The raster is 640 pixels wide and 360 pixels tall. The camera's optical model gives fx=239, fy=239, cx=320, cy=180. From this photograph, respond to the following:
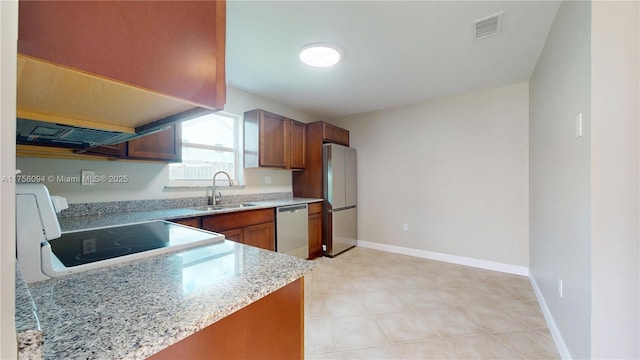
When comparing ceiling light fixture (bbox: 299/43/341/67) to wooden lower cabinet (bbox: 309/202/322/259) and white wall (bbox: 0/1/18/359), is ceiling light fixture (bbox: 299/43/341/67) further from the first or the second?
white wall (bbox: 0/1/18/359)

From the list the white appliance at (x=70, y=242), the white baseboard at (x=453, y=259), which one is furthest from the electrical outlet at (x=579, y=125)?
the white baseboard at (x=453, y=259)

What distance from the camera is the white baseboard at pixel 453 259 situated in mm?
3011

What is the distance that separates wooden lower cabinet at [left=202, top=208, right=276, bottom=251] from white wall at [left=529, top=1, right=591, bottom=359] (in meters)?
2.47

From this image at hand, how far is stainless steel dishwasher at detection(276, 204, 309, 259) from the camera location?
2912 mm

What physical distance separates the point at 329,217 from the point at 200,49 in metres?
3.24

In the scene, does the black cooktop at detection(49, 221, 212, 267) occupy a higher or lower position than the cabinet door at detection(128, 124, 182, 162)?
lower

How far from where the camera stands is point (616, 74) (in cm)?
113

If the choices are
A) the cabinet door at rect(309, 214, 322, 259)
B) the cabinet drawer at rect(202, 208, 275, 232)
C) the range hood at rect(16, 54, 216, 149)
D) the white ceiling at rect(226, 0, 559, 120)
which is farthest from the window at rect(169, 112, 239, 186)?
the range hood at rect(16, 54, 216, 149)

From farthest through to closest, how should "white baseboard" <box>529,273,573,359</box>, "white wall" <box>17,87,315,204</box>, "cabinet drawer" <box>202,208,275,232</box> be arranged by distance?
"cabinet drawer" <box>202,208,275,232</box> → "white wall" <box>17,87,315,204</box> → "white baseboard" <box>529,273,573,359</box>

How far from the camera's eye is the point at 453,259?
3.42 metres

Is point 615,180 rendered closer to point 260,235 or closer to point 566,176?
point 566,176

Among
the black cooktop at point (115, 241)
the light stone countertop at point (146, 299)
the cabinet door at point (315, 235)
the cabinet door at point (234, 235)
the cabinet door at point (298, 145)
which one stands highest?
the cabinet door at point (298, 145)

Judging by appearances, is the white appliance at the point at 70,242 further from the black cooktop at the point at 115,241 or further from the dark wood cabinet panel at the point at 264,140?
the dark wood cabinet panel at the point at 264,140

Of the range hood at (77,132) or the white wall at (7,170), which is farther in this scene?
the range hood at (77,132)
